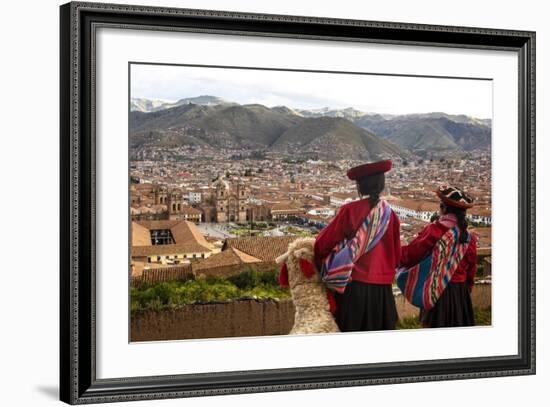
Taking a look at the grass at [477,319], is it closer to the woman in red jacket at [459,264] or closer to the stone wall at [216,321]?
the woman in red jacket at [459,264]

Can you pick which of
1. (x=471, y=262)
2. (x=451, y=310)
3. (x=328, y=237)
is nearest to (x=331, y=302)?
(x=328, y=237)

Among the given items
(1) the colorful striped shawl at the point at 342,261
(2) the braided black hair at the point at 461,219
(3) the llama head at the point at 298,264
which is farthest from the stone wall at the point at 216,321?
(2) the braided black hair at the point at 461,219

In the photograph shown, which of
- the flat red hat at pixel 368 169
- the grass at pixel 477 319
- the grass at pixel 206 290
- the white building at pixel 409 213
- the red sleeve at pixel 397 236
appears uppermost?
the flat red hat at pixel 368 169

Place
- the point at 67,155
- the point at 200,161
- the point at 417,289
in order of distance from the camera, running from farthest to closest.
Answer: the point at 417,289 < the point at 200,161 < the point at 67,155

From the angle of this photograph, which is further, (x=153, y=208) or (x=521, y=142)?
(x=521, y=142)

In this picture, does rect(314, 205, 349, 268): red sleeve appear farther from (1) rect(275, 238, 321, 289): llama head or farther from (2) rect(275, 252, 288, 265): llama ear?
(2) rect(275, 252, 288, 265): llama ear

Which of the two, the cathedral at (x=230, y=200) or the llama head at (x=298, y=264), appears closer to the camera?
the cathedral at (x=230, y=200)

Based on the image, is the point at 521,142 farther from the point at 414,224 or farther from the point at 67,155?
the point at 67,155

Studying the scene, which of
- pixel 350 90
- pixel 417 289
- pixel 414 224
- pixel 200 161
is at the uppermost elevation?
pixel 350 90

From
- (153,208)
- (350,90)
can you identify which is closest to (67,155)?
(153,208)

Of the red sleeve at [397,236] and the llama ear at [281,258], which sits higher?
the red sleeve at [397,236]
